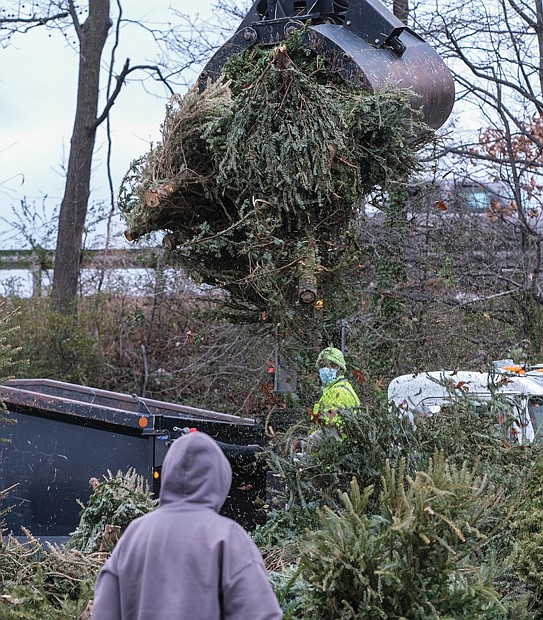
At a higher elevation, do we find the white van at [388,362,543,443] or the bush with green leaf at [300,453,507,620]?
the white van at [388,362,543,443]

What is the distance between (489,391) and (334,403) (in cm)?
114

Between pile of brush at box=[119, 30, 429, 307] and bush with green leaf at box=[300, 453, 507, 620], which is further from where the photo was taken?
pile of brush at box=[119, 30, 429, 307]

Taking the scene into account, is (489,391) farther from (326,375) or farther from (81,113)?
(81,113)

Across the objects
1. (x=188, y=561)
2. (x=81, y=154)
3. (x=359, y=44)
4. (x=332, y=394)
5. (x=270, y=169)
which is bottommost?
(x=188, y=561)

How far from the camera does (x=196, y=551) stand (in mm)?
2668

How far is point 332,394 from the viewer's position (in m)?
6.40

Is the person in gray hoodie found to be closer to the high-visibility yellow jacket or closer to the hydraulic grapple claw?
the high-visibility yellow jacket

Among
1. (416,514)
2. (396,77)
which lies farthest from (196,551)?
(396,77)

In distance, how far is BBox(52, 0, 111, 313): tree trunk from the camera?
1396cm

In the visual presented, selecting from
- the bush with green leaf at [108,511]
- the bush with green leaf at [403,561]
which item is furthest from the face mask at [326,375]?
the bush with green leaf at [403,561]

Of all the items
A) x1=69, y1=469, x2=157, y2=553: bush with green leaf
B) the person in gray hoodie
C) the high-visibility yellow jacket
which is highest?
the high-visibility yellow jacket

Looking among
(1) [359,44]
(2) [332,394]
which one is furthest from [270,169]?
(2) [332,394]

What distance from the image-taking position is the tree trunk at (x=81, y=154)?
Answer: 45.8 feet

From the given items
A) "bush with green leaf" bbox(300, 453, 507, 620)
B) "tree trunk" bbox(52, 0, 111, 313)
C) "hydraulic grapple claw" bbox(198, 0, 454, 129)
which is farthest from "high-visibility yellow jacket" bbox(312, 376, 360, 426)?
"tree trunk" bbox(52, 0, 111, 313)
